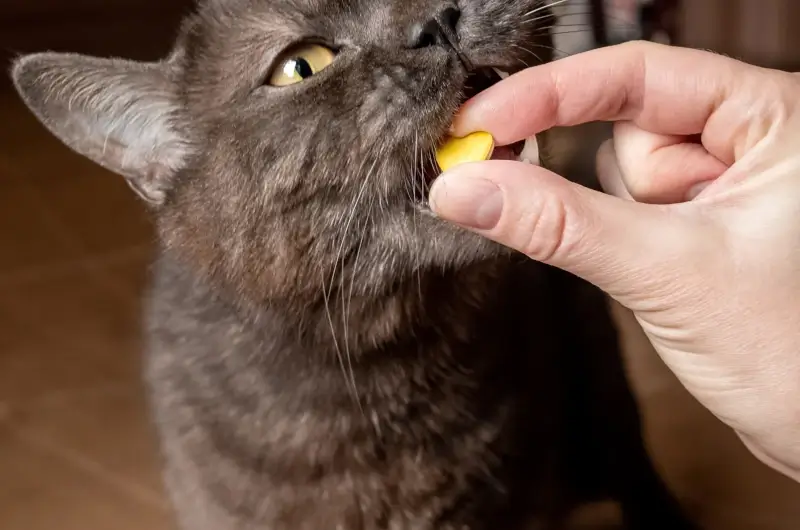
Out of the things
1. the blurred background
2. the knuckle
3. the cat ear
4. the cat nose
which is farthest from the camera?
the blurred background

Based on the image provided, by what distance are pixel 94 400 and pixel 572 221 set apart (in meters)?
1.32

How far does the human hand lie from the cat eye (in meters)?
0.19

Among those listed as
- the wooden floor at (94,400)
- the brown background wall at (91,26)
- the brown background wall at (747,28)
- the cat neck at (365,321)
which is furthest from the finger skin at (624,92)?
the brown background wall at (91,26)

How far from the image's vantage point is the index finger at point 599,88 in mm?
771

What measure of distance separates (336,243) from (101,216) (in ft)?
5.05

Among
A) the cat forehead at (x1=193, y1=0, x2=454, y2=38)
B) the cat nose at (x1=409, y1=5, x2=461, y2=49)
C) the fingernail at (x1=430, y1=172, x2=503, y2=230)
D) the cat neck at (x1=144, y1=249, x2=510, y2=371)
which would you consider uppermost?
the cat forehead at (x1=193, y1=0, x2=454, y2=38)

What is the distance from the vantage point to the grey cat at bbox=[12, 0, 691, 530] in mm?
853

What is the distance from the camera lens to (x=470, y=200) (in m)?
0.71

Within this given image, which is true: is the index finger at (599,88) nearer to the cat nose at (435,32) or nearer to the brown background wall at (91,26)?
the cat nose at (435,32)

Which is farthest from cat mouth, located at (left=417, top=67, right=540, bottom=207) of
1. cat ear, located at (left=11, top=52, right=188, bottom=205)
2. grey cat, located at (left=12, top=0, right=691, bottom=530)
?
cat ear, located at (left=11, top=52, right=188, bottom=205)

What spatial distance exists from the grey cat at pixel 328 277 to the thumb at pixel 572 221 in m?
0.12

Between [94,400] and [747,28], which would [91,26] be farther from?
[747,28]

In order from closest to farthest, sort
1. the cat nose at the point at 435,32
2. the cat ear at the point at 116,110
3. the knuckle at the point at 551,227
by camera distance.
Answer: the knuckle at the point at 551,227 < the cat nose at the point at 435,32 < the cat ear at the point at 116,110

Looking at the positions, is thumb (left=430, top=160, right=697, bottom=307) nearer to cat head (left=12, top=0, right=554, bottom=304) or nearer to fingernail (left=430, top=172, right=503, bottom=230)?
fingernail (left=430, top=172, right=503, bottom=230)
